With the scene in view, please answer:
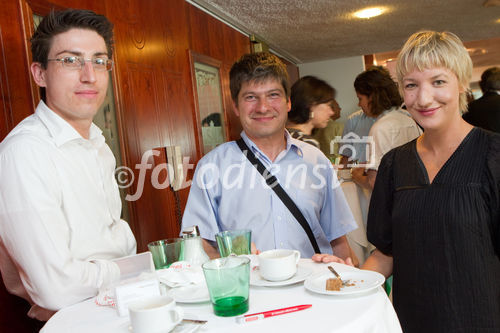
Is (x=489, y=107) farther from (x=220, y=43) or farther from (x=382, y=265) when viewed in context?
(x=382, y=265)

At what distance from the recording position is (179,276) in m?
1.20

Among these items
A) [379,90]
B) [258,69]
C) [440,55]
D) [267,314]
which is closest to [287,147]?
[258,69]

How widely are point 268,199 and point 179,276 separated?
81 cm

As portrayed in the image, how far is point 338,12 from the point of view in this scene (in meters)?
5.30

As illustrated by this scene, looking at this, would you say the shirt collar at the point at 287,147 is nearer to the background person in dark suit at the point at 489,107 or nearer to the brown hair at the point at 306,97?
the brown hair at the point at 306,97

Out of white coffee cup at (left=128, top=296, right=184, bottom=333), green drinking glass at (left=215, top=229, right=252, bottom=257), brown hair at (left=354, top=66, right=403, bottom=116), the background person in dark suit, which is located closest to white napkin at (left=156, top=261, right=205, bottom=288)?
green drinking glass at (left=215, top=229, right=252, bottom=257)

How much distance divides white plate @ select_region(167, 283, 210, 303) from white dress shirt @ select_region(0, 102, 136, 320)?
0.26 m

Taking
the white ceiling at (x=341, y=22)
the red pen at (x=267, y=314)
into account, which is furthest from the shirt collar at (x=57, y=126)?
the white ceiling at (x=341, y=22)

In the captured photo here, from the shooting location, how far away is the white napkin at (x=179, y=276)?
1.18 m

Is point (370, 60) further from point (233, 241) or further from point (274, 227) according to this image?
point (233, 241)

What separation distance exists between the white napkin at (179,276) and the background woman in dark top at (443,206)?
41 cm

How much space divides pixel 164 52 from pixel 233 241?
2.68m

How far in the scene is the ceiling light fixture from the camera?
536 centimetres

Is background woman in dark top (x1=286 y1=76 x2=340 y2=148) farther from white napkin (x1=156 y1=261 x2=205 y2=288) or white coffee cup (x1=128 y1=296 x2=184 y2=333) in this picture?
white coffee cup (x1=128 y1=296 x2=184 y2=333)
